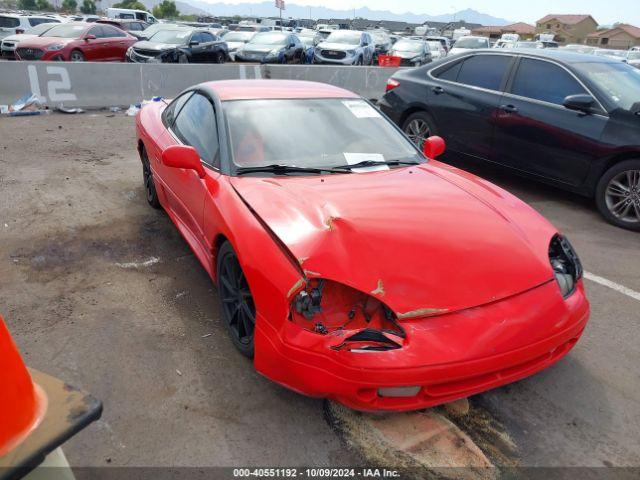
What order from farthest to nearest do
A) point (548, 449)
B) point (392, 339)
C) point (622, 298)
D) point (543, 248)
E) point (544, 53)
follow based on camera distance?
point (544, 53) → point (622, 298) → point (543, 248) → point (548, 449) → point (392, 339)

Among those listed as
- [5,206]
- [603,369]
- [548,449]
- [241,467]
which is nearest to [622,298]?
[603,369]

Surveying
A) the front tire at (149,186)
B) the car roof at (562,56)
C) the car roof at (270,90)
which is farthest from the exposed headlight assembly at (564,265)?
the car roof at (562,56)

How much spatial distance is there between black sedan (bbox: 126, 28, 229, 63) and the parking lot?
10036mm

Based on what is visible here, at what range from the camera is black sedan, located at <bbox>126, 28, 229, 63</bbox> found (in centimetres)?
1388

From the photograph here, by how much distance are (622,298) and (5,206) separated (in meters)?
5.50

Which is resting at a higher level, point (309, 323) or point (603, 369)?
point (309, 323)

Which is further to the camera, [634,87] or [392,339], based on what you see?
[634,87]

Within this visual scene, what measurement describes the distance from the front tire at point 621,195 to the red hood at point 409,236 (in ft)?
8.56

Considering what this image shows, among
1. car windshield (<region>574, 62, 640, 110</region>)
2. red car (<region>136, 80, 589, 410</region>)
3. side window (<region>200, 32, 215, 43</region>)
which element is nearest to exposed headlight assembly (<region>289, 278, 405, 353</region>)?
red car (<region>136, 80, 589, 410</region>)

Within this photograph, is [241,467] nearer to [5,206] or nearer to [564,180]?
[5,206]

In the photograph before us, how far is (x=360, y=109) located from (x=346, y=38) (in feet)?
55.0

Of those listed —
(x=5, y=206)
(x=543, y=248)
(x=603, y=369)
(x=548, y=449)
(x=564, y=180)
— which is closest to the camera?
(x=548, y=449)

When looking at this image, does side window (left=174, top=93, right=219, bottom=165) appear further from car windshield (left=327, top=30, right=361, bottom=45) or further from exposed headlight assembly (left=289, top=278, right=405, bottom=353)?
car windshield (left=327, top=30, right=361, bottom=45)

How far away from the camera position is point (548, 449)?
2299mm
